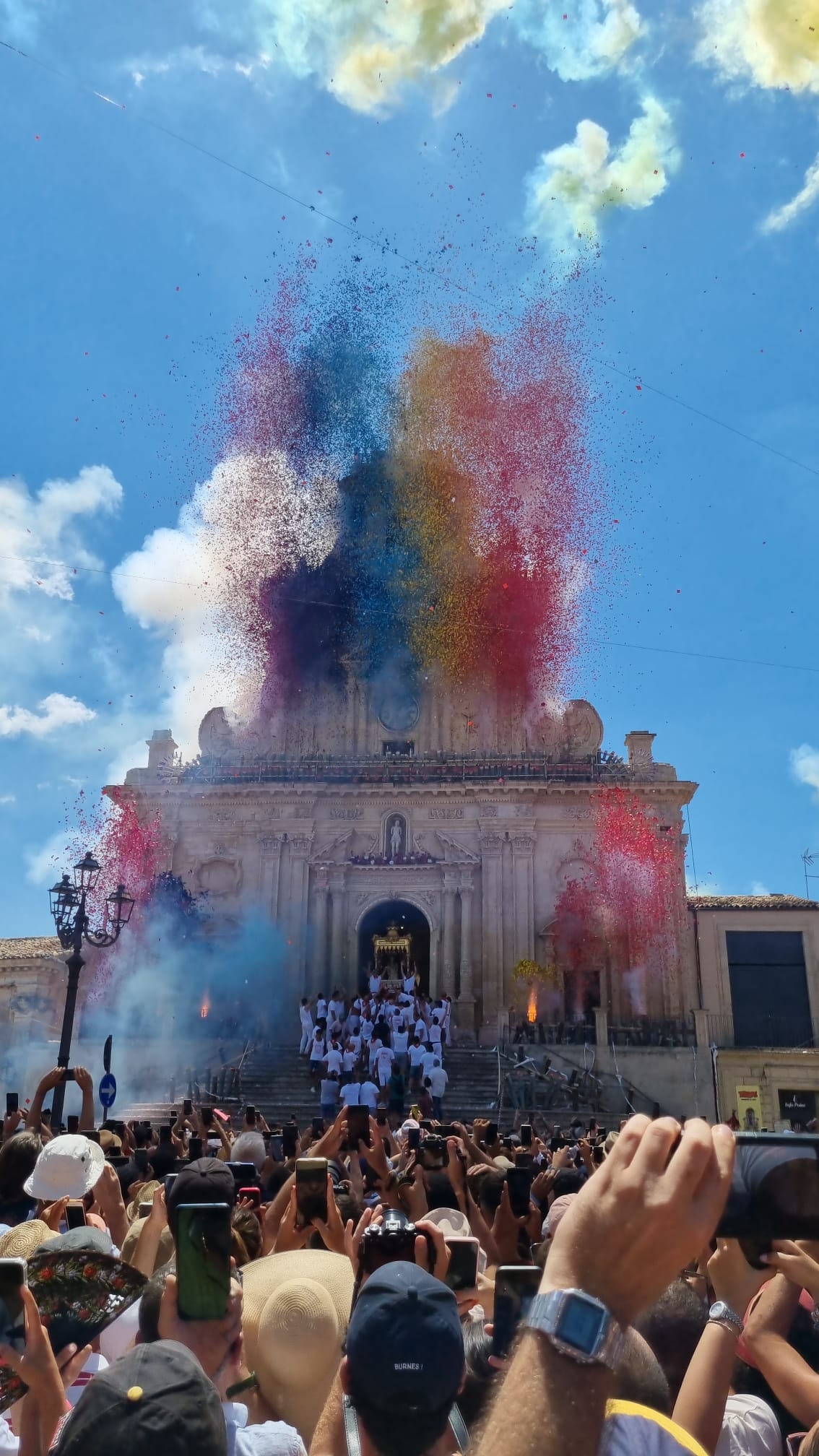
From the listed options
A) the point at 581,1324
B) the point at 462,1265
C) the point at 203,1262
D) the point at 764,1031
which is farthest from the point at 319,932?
the point at 581,1324

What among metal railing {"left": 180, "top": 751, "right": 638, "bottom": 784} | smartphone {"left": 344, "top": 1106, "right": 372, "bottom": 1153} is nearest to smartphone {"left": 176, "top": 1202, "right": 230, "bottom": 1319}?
smartphone {"left": 344, "top": 1106, "right": 372, "bottom": 1153}

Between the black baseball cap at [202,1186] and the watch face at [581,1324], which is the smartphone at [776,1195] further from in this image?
the black baseball cap at [202,1186]

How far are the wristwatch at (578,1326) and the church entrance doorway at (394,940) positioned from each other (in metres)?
31.0

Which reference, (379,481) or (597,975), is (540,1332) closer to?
(597,975)

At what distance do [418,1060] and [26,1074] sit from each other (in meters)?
14.5

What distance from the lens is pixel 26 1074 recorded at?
31281 mm

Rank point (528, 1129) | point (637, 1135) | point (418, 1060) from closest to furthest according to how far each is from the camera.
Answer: point (637, 1135) < point (528, 1129) < point (418, 1060)

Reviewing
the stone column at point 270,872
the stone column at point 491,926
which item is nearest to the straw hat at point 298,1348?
the stone column at point 491,926

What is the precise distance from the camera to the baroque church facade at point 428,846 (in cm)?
3172

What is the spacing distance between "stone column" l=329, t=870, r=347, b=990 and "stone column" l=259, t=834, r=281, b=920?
68.8 inches

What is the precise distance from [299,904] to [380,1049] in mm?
9662

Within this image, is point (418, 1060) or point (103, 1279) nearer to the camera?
point (103, 1279)

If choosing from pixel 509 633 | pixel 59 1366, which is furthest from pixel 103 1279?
pixel 509 633

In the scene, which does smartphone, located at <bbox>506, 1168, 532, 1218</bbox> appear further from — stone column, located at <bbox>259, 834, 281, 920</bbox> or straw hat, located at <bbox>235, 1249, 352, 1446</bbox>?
stone column, located at <bbox>259, 834, 281, 920</bbox>
